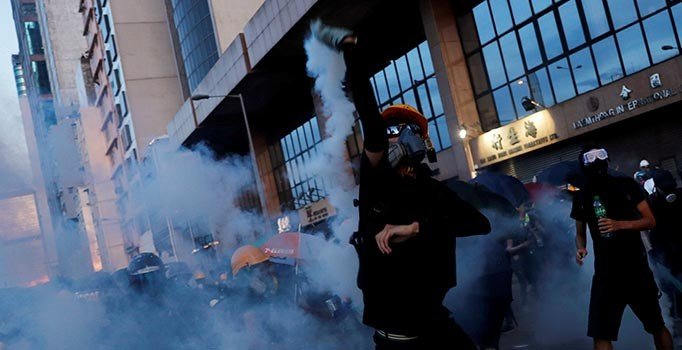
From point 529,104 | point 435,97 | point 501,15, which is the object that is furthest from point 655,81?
point 435,97

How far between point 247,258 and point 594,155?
714 centimetres

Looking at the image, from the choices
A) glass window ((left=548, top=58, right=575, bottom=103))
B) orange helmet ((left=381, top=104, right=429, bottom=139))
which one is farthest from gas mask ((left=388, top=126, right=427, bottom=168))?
glass window ((left=548, top=58, right=575, bottom=103))

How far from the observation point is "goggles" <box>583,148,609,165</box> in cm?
429

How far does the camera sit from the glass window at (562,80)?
16142 millimetres

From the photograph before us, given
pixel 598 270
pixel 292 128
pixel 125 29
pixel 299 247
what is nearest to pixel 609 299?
pixel 598 270

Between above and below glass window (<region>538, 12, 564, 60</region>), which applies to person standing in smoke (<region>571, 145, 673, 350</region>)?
below

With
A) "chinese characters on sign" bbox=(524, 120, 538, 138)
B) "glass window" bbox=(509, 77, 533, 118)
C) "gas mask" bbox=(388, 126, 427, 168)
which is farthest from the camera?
"glass window" bbox=(509, 77, 533, 118)

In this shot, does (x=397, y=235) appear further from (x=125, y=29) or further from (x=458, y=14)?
(x=125, y=29)

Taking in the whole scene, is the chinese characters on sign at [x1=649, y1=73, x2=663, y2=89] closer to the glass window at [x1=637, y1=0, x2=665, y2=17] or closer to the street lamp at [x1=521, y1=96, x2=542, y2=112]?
the glass window at [x1=637, y1=0, x2=665, y2=17]

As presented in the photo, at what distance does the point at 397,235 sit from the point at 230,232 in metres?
20.6

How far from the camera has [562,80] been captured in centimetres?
1630

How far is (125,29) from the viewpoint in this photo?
51.2 metres

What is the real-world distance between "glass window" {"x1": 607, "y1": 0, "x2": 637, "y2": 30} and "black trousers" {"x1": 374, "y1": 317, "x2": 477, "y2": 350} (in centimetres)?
1380

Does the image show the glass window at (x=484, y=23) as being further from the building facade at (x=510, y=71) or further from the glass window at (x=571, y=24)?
the glass window at (x=571, y=24)
